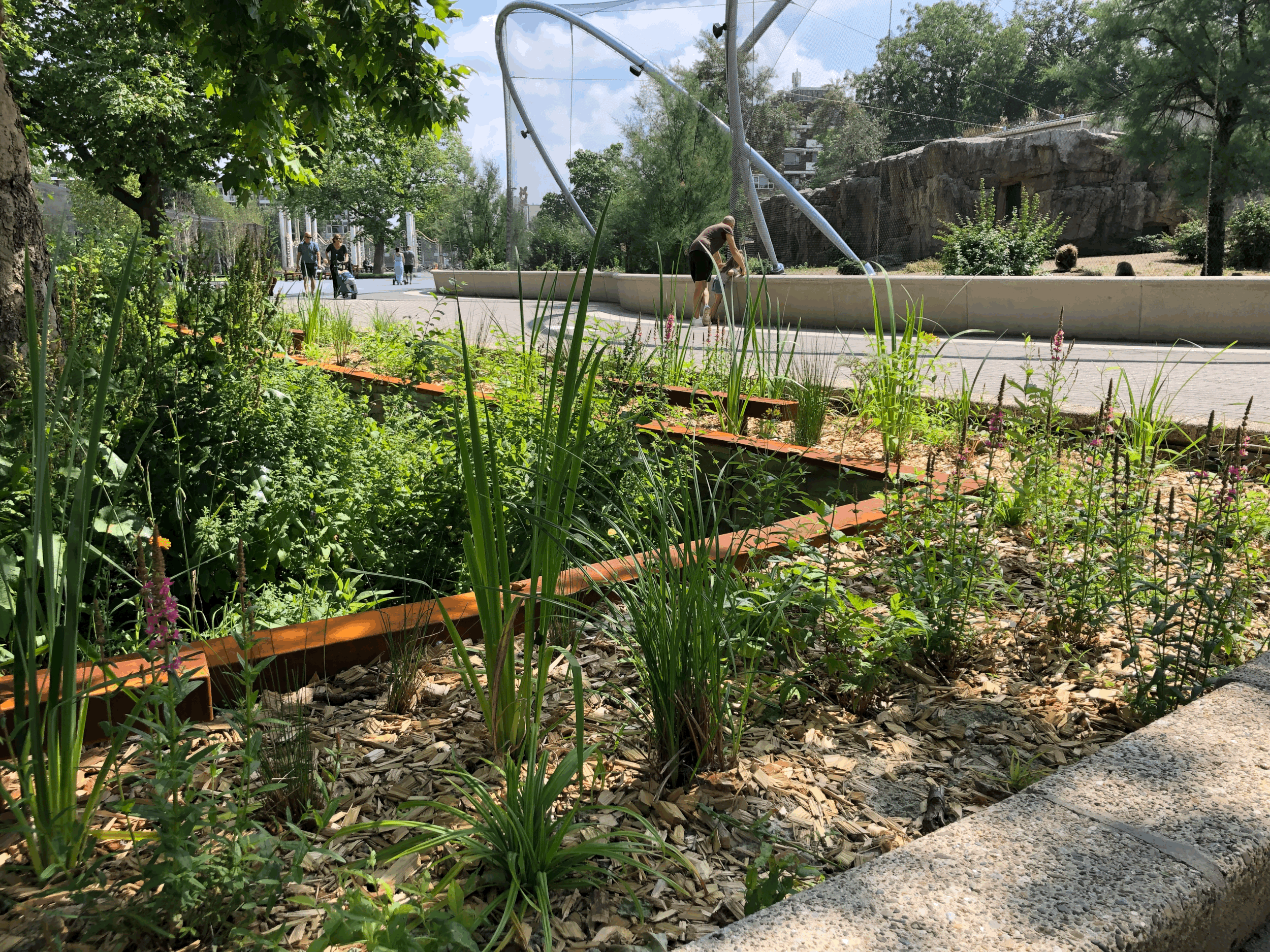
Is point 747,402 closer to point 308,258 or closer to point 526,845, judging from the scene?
point 526,845

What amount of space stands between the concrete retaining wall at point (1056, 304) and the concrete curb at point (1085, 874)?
7.14 m

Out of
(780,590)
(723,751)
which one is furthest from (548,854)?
(780,590)

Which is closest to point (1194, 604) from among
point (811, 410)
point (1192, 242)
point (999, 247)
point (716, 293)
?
point (811, 410)

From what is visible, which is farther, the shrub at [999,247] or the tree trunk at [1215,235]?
the shrub at [999,247]

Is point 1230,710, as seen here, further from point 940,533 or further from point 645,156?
point 645,156

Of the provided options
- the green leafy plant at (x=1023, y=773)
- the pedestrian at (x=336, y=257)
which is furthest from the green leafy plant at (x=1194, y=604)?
the pedestrian at (x=336, y=257)

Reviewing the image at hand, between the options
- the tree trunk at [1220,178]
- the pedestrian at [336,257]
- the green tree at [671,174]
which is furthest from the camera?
the green tree at [671,174]

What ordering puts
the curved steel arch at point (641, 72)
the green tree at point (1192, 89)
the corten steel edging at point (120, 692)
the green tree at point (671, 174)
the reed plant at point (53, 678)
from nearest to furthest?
the reed plant at point (53, 678)
the corten steel edging at point (120, 692)
the green tree at point (1192, 89)
the curved steel arch at point (641, 72)
the green tree at point (671, 174)

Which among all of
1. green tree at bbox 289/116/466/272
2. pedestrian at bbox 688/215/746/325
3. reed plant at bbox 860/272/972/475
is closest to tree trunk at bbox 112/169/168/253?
pedestrian at bbox 688/215/746/325

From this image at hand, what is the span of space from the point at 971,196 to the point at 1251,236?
10879 mm

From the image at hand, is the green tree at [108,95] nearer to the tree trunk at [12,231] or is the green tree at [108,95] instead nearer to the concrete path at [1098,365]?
the concrete path at [1098,365]

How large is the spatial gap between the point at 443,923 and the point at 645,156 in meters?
26.7

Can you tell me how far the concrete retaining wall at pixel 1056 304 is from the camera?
31.7 feet

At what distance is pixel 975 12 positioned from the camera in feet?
54.7
